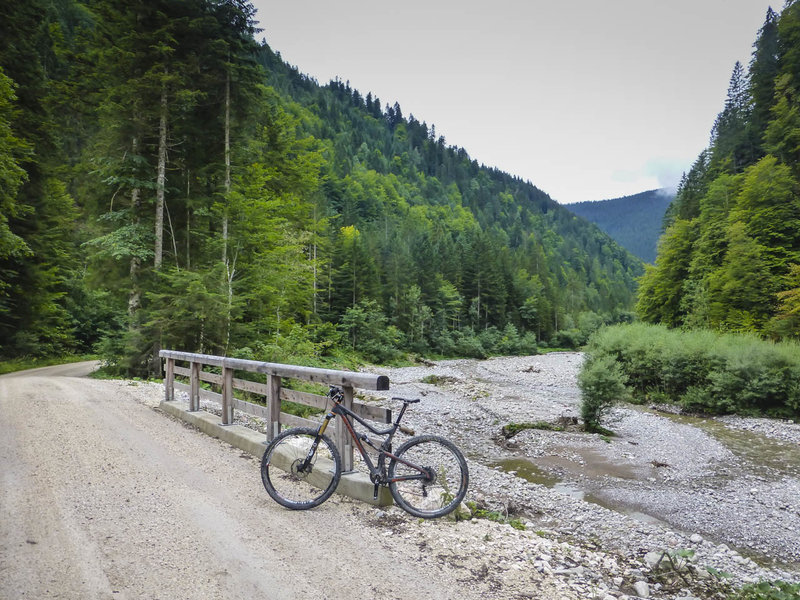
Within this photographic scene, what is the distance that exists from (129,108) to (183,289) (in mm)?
7240

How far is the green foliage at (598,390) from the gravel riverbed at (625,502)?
2.40 feet

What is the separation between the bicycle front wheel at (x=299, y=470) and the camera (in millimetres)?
4902

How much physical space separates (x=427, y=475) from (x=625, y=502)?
6327 mm

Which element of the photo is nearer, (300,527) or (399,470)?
(300,527)

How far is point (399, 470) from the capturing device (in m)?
4.82

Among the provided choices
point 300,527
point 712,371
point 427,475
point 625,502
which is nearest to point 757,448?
point 712,371

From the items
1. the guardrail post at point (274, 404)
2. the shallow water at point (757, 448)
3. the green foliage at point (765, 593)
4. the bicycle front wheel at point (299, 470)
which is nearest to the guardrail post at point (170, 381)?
the guardrail post at point (274, 404)

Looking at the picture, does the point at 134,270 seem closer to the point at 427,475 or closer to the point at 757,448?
the point at 427,475

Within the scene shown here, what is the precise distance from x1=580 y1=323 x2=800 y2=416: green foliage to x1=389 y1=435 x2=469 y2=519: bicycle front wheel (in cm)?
1126

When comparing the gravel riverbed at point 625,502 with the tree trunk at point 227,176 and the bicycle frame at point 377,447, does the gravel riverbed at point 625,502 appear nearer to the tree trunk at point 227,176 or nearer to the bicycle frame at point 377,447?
the bicycle frame at point 377,447

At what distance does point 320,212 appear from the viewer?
40.8 m

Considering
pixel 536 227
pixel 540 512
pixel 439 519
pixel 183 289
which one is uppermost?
pixel 536 227

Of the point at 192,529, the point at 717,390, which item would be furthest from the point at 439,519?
the point at 717,390

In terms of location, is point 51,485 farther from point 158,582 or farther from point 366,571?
point 366,571
